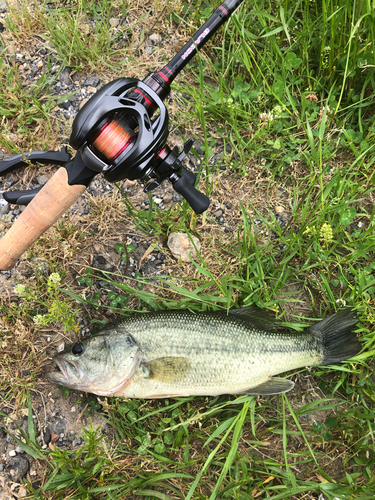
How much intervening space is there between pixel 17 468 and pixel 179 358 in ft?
5.82

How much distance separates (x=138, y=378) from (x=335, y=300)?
80.8 inches

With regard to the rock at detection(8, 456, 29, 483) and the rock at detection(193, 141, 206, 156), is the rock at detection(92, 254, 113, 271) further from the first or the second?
the rock at detection(8, 456, 29, 483)

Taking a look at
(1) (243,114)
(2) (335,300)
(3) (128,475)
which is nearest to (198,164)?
(1) (243,114)

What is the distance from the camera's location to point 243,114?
12.6 ft

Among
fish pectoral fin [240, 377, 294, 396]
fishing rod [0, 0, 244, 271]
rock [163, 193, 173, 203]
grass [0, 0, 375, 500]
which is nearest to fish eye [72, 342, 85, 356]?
grass [0, 0, 375, 500]

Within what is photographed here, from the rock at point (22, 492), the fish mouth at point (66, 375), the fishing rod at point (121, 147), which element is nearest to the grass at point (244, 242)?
the rock at point (22, 492)

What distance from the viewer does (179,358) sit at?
10.5 feet

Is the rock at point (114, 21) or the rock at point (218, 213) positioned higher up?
the rock at point (114, 21)

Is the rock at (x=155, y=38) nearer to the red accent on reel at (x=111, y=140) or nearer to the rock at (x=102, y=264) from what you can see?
the red accent on reel at (x=111, y=140)

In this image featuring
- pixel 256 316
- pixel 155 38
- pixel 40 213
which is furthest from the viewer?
pixel 155 38

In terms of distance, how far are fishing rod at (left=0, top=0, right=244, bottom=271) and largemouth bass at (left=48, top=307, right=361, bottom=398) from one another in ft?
3.63

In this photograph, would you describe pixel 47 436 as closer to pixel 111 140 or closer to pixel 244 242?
pixel 244 242

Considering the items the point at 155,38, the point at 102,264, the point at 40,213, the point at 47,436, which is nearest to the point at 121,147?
the point at 40,213

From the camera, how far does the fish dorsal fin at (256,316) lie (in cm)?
346
